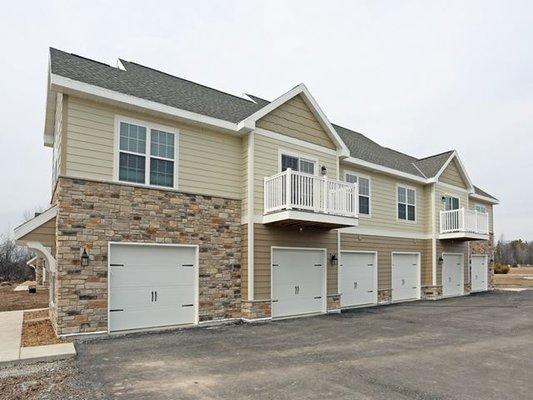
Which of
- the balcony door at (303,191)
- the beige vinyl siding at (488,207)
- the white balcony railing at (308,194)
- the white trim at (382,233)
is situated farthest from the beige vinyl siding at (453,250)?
the balcony door at (303,191)

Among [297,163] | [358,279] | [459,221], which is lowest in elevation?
[358,279]

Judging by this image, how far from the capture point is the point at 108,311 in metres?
9.36

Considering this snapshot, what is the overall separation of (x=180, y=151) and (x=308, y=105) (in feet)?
16.1

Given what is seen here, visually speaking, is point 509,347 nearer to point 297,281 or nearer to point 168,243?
point 297,281

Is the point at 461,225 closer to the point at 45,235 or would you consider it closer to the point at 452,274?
the point at 452,274

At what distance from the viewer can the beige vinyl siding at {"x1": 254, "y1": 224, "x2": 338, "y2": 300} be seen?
11.8m

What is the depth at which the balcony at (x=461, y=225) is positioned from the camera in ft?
61.3

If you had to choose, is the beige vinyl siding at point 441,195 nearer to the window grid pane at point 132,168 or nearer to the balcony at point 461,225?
the balcony at point 461,225

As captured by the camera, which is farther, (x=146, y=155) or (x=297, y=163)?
(x=297, y=163)

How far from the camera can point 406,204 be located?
1819 centimetres

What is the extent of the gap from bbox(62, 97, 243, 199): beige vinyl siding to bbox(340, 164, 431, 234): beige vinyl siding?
5247 mm

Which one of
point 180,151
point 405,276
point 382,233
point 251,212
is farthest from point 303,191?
point 405,276

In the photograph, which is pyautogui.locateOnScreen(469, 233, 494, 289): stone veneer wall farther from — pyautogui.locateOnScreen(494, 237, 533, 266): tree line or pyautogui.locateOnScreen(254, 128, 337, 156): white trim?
pyautogui.locateOnScreen(494, 237, 533, 266): tree line

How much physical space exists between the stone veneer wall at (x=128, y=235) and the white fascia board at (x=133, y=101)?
6.65ft
